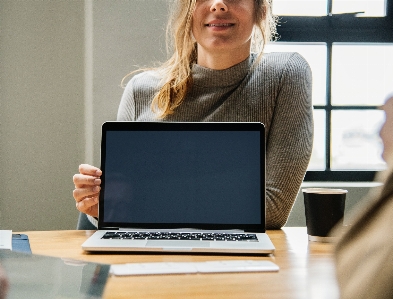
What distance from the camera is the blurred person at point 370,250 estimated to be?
312 mm

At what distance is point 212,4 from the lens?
4.49 feet

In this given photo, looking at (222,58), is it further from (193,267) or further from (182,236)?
(193,267)

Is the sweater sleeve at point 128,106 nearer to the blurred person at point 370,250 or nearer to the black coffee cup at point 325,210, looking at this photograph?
the black coffee cup at point 325,210

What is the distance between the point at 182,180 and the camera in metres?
0.97

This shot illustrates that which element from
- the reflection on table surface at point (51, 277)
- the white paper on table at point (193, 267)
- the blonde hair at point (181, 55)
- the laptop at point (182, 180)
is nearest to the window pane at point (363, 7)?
the blonde hair at point (181, 55)

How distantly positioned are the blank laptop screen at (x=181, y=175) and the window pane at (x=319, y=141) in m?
1.41

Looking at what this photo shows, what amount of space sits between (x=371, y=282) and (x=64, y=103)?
187cm

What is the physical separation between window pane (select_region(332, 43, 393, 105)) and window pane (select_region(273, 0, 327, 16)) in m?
0.19

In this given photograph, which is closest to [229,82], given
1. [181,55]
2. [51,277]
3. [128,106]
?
[181,55]

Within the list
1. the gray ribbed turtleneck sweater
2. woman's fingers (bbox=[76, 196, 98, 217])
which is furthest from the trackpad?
the gray ribbed turtleneck sweater

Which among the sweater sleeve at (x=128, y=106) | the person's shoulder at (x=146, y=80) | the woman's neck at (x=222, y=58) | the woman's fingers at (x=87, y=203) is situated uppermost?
the woman's neck at (x=222, y=58)

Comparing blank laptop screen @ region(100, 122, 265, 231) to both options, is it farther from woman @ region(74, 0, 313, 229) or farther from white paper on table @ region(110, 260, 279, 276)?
woman @ region(74, 0, 313, 229)

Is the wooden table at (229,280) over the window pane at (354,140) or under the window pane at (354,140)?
under

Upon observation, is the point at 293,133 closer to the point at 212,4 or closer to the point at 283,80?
the point at 283,80
